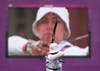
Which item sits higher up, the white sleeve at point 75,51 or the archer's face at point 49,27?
the archer's face at point 49,27

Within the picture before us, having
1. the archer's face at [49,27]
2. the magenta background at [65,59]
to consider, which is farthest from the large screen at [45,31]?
the magenta background at [65,59]

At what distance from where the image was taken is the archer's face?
12.0 meters

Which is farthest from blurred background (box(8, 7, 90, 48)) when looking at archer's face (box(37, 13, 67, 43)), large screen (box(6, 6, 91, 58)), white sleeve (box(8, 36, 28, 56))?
archer's face (box(37, 13, 67, 43))

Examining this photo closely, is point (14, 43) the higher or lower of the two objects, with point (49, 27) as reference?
lower

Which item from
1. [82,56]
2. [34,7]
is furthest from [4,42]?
[82,56]

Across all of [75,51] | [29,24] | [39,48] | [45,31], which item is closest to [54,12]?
[45,31]

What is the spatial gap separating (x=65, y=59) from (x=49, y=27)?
37.0 inches

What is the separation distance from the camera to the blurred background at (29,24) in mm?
11891

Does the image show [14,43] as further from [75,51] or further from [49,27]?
[75,51]

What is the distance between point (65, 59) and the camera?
39.0 feet

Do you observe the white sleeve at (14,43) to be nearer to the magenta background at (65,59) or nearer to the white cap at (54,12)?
the magenta background at (65,59)

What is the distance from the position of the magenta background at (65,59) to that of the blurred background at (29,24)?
14 cm

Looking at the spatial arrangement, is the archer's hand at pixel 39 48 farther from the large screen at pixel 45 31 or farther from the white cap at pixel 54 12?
the white cap at pixel 54 12

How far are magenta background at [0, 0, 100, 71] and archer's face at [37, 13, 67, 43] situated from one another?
41 centimetres
